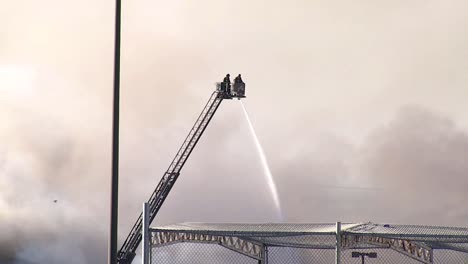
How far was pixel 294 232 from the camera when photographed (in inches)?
1224

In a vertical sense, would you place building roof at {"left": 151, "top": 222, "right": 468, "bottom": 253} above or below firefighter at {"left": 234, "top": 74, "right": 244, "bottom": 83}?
below

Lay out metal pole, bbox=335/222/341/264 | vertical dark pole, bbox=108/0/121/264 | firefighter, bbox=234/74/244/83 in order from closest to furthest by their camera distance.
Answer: vertical dark pole, bbox=108/0/121/264
metal pole, bbox=335/222/341/264
firefighter, bbox=234/74/244/83

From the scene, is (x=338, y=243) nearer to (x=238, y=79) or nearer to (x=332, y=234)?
(x=332, y=234)

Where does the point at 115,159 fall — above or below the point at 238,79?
below

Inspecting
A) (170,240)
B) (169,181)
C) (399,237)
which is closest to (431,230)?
(399,237)

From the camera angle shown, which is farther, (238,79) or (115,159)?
(238,79)

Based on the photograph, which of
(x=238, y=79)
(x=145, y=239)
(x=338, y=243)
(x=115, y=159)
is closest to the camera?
(x=115, y=159)

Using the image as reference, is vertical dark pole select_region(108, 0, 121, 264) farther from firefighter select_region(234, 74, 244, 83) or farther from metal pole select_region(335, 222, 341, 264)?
firefighter select_region(234, 74, 244, 83)

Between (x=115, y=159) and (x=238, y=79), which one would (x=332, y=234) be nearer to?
(x=115, y=159)

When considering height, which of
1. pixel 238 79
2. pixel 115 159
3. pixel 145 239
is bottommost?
pixel 145 239

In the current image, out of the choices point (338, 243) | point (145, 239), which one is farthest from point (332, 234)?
point (145, 239)

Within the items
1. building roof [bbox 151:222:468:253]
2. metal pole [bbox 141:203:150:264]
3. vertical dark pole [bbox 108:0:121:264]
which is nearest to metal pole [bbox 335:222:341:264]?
building roof [bbox 151:222:468:253]

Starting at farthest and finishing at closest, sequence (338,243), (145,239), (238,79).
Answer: (238,79) → (145,239) → (338,243)

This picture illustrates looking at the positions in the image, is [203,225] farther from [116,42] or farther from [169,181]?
[169,181]
